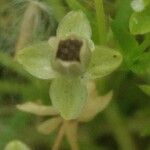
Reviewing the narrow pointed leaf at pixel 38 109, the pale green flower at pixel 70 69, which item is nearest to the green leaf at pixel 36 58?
the pale green flower at pixel 70 69

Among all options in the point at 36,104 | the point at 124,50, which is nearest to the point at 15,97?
the point at 36,104

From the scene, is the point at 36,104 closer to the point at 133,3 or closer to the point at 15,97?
the point at 15,97

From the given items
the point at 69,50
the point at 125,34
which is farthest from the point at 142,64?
the point at 69,50

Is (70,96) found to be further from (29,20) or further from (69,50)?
(29,20)

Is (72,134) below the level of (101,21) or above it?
below

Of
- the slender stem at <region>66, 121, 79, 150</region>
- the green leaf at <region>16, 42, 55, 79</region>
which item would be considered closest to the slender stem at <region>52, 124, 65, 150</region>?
the slender stem at <region>66, 121, 79, 150</region>

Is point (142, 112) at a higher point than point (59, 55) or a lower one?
lower

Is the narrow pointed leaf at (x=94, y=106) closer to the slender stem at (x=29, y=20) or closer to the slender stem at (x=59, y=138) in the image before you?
the slender stem at (x=59, y=138)

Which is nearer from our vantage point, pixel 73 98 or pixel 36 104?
pixel 73 98
